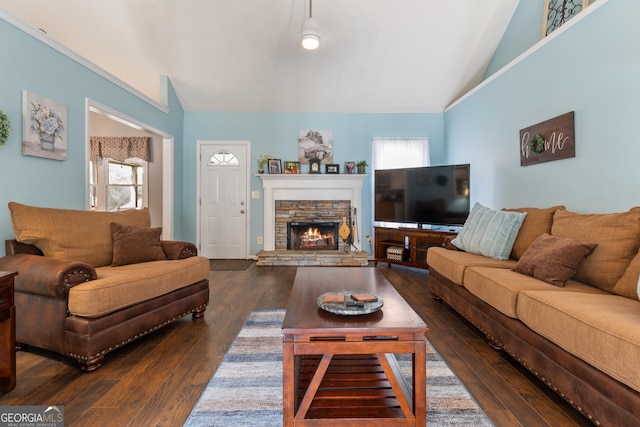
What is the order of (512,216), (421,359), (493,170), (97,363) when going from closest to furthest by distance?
(421,359), (97,363), (512,216), (493,170)

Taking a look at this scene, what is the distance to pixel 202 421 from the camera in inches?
53.4

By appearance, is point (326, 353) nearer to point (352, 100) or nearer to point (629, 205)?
point (629, 205)

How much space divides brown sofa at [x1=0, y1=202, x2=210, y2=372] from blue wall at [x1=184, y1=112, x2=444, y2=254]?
2.50 meters

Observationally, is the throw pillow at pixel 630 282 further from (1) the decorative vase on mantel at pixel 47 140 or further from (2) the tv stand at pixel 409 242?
(1) the decorative vase on mantel at pixel 47 140

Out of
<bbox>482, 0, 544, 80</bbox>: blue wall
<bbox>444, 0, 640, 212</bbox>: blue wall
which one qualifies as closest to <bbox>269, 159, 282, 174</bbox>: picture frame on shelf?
<bbox>444, 0, 640, 212</bbox>: blue wall

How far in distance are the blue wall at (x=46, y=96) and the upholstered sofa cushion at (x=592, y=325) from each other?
11.8ft

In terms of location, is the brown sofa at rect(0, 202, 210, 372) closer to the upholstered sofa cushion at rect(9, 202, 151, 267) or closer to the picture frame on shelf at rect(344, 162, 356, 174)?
the upholstered sofa cushion at rect(9, 202, 151, 267)

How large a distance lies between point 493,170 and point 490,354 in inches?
103

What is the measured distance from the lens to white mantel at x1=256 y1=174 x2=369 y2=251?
16.8ft

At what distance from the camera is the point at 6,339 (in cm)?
155

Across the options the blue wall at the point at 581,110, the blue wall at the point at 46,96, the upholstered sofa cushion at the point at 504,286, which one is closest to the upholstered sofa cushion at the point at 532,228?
the blue wall at the point at 581,110

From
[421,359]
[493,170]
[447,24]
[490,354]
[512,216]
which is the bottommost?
[490,354]

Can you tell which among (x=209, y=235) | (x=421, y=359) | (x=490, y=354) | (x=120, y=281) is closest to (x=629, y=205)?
(x=490, y=354)

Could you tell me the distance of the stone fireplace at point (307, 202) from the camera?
16.8 feet
